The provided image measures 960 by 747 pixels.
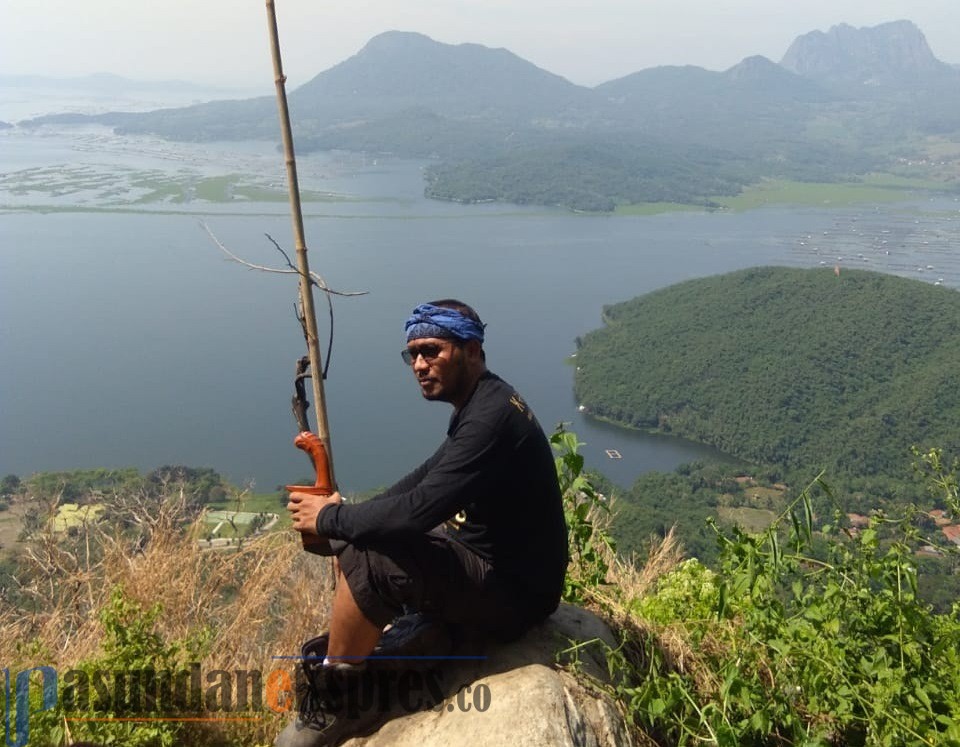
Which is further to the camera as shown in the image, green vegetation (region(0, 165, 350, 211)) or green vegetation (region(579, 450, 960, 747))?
green vegetation (region(0, 165, 350, 211))

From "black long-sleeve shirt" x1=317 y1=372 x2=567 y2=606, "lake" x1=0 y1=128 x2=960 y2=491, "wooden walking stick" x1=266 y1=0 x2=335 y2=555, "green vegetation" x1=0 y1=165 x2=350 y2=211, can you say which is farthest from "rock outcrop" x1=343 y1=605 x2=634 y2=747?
"green vegetation" x1=0 y1=165 x2=350 y2=211

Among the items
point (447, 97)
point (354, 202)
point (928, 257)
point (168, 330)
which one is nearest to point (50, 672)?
point (168, 330)

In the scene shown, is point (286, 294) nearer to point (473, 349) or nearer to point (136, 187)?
point (136, 187)

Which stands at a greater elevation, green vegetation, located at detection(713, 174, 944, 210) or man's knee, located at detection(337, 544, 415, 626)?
man's knee, located at detection(337, 544, 415, 626)

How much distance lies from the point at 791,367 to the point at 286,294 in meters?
31.5

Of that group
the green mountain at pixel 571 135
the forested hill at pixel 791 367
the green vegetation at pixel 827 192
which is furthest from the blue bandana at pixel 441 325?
the green vegetation at pixel 827 192

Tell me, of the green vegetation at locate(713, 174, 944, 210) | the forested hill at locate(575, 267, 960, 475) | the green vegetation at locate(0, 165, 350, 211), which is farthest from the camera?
the green vegetation at locate(713, 174, 944, 210)

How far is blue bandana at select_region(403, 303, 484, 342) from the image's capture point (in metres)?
1.78

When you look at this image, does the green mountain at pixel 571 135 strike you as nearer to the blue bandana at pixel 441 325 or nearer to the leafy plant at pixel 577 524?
the leafy plant at pixel 577 524

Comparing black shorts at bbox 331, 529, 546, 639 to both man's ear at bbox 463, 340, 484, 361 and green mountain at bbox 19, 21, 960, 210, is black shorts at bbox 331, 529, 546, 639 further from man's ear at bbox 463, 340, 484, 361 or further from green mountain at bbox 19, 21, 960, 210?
green mountain at bbox 19, 21, 960, 210

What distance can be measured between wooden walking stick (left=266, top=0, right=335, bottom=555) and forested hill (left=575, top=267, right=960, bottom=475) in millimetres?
32943

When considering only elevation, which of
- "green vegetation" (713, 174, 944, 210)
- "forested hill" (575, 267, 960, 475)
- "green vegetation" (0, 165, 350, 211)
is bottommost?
"forested hill" (575, 267, 960, 475)

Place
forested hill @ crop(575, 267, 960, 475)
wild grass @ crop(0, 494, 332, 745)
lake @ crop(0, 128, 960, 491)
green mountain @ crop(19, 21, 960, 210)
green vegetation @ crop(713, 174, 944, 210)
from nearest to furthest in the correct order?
1. wild grass @ crop(0, 494, 332, 745)
2. lake @ crop(0, 128, 960, 491)
3. forested hill @ crop(575, 267, 960, 475)
4. green vegetation @ crop(713, 174, 944, 210)
5. green mountain @ crop(19, 21, 960, 210)

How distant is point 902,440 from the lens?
3278 centimetres
